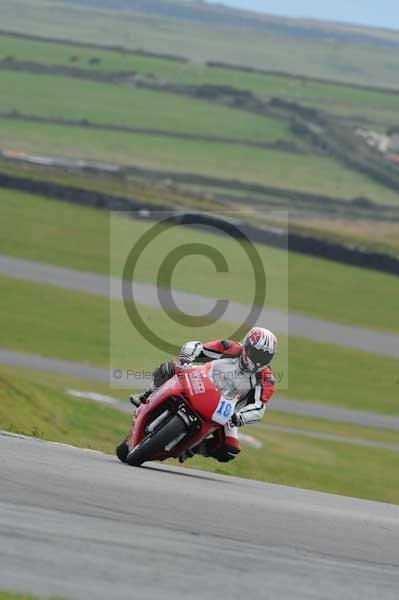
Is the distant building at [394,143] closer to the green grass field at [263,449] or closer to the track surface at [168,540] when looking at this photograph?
the green grass field at [263,449]

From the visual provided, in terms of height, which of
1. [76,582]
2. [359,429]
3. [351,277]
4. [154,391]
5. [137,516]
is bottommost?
[351,277]

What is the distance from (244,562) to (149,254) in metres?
42.3

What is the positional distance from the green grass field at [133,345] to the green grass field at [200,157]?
45900mm

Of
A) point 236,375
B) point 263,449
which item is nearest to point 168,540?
point 236,375

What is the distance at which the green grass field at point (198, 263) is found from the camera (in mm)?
45344

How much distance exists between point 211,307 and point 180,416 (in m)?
28.4

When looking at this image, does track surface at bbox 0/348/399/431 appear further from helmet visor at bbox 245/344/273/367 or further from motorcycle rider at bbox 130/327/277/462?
helmet visor at bbox 245/344/273/367

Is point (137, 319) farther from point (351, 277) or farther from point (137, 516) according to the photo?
point (137, 516)

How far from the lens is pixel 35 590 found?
6359 millimetres

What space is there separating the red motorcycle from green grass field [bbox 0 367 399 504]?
646 centimetres

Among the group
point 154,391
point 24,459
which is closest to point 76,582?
point 24,459

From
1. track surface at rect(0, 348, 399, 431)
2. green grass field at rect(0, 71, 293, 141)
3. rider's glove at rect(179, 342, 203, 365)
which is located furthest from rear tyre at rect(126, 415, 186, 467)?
green grass field at rect(0, 71, 293, 141)

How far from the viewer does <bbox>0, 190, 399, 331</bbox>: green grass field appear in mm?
45344

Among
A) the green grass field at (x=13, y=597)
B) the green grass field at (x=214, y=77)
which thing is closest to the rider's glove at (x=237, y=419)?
the green grass field at (x=13, y=597)
